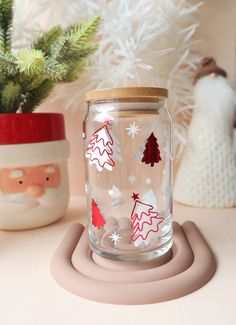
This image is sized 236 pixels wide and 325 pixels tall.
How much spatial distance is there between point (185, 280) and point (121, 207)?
5.6 inches

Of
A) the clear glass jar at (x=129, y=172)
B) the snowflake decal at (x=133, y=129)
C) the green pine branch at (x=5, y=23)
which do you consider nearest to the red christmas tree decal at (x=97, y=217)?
the clear glass jar at (x=129, y=172)

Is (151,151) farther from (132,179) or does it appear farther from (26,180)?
(26,180)

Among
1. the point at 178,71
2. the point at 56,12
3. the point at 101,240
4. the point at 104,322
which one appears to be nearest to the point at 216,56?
the point at 178,71

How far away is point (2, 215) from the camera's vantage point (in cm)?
54

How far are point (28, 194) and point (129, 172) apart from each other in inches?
7.6

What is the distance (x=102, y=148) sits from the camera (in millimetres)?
395

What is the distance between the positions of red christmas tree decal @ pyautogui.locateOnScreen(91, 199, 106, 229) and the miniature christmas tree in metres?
0.20

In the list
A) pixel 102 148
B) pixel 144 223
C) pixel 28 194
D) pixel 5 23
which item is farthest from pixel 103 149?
pixel 5 23

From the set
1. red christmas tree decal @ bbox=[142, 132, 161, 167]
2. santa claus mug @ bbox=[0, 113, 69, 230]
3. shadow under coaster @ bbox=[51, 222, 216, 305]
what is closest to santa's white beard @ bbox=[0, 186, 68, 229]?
santa claus mug @ bbox=[0, 113, 69, 230]

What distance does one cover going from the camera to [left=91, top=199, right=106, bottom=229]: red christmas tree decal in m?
0.43

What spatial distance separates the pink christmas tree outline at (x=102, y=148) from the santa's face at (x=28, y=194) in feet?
0.59

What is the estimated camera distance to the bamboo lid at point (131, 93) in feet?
1.20

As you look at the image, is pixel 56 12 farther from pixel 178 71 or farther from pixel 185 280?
pixel 185 280

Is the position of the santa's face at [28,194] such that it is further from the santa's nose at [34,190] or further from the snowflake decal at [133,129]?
the snowflake decal at [133,129]
